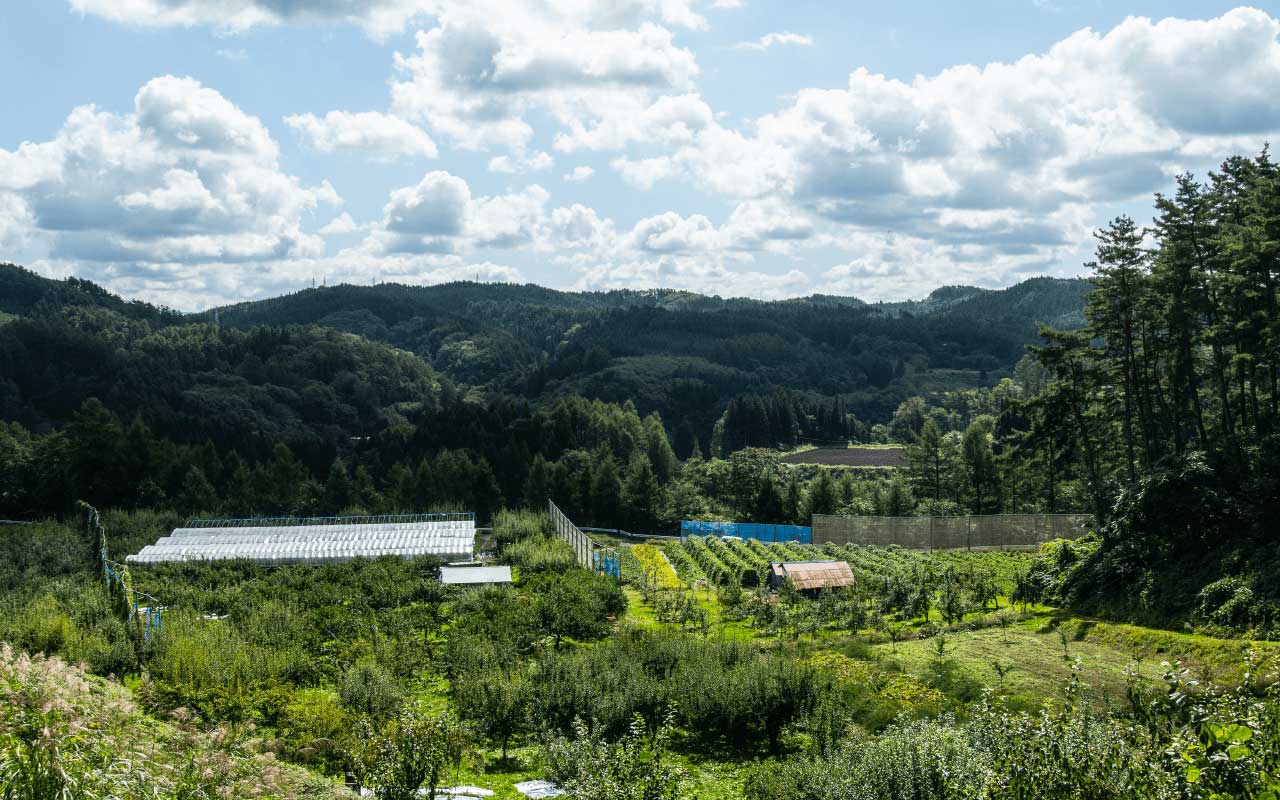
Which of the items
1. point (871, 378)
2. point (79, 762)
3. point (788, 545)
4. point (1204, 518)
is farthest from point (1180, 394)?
point (871, 378)

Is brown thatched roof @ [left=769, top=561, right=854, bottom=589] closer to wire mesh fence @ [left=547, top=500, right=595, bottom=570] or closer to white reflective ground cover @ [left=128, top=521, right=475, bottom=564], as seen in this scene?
wire mesh fence @ [left=547, top=500, right=595, bottom=570]

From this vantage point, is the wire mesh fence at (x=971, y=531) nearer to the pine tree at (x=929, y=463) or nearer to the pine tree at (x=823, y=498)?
the pine tree at (x=823, y=498)

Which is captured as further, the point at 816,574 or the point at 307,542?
the point at 307,542

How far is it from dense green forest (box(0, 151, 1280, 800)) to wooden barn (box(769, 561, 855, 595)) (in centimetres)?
57

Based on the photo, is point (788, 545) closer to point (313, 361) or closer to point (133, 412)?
point (133, 412)

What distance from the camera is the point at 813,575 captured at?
3378 centimetres

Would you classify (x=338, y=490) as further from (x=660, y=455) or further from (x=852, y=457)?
(x=852, y=457)

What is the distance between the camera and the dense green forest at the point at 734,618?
30.5ft

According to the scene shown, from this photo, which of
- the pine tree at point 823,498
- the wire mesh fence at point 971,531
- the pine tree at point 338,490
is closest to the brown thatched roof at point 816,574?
the wire mesh fence at point 971,531

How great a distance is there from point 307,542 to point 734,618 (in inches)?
838

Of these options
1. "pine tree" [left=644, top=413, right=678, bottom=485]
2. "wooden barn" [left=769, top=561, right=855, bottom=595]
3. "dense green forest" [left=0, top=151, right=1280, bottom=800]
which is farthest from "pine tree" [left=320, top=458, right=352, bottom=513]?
"wooden barn" [left=769, top=561, right=855, bottom=595]

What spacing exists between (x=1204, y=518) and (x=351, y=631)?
25.5 m

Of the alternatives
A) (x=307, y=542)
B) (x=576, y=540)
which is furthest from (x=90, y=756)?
(x=307, y=542)

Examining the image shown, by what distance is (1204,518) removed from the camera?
84.0 feet
